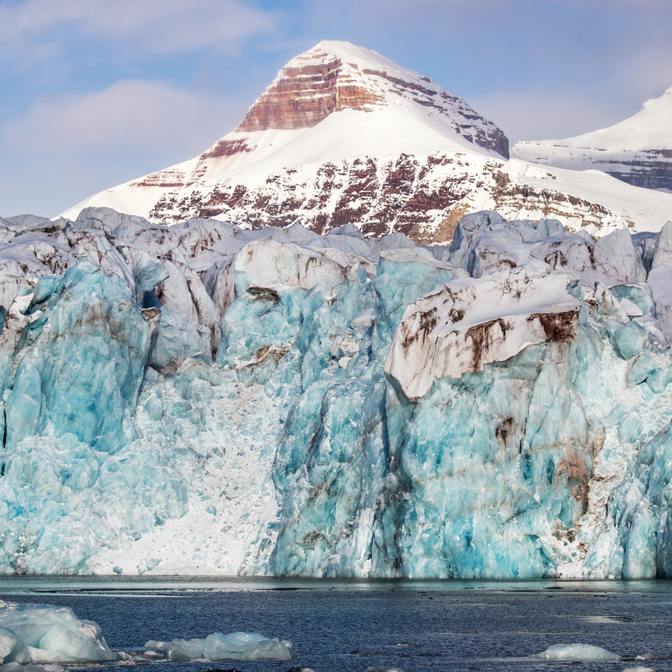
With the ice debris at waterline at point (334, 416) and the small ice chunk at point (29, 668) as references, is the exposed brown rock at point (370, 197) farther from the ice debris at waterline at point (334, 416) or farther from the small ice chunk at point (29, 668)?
the small ice chunk at point (29, 668)

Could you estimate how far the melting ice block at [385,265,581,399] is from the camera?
3816 centimetres

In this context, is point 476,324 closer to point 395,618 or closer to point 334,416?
point 334,416

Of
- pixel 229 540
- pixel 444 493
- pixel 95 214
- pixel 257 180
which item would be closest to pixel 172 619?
pixel 444 493

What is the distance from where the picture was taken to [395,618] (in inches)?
960

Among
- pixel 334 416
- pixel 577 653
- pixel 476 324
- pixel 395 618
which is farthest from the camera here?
pixel 334 416

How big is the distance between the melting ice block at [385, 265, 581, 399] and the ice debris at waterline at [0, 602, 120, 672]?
75.2 feet

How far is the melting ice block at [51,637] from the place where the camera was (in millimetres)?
16031

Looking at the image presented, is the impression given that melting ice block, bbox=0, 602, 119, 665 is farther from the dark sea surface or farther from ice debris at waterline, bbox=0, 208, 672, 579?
ice debris at waterline, bbox=0, 208, 672, 579

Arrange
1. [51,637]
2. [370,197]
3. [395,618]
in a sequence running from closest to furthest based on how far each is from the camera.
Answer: [51,637] → [395,618] → [370,197]

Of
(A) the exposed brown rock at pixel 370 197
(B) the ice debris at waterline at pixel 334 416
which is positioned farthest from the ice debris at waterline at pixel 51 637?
(A) the exposed brown rock at pixel 370 197

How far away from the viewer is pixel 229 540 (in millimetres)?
44062

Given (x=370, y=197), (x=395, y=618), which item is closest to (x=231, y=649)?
(x=395, y=618)

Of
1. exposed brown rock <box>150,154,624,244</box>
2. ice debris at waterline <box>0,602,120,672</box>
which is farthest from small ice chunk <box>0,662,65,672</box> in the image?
exposed brown rock <box>150,154,624,244</box>

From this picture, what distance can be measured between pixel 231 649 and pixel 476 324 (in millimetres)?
22274
